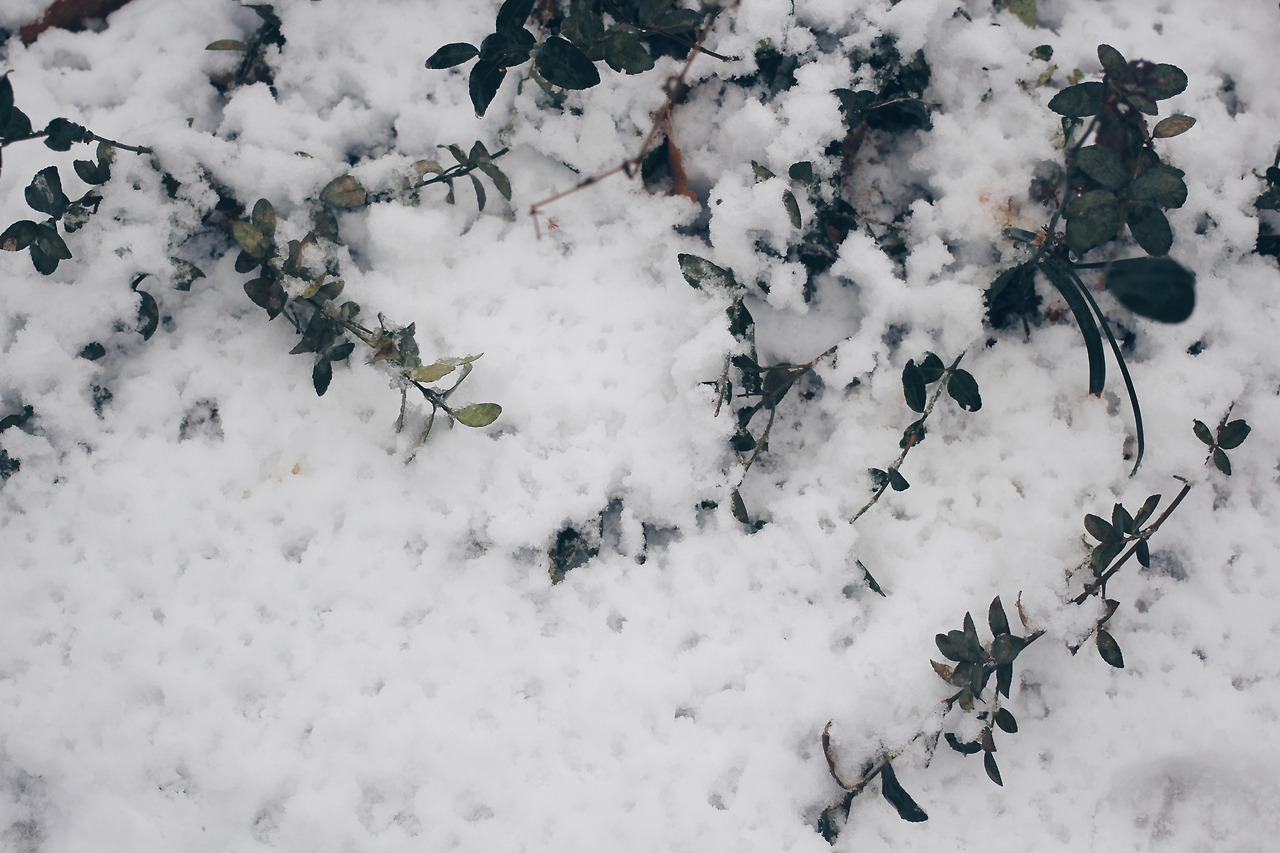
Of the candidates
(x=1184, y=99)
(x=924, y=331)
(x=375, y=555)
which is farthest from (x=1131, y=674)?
(x=375, y=555)

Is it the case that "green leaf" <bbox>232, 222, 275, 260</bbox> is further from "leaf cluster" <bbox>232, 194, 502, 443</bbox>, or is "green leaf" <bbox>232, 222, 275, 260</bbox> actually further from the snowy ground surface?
the snowy ground surface

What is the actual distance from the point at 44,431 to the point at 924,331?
5.82ft

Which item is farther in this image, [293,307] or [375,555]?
[293,307]

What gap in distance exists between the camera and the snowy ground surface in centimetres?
141

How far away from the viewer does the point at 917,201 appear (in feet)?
5.29

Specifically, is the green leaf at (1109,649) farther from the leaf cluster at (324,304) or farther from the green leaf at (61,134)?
the green leaf at (61,134)

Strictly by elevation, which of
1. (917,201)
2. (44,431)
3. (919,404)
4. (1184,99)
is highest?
(1184,99)

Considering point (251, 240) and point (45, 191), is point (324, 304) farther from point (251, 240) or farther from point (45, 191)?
point (45, 191)

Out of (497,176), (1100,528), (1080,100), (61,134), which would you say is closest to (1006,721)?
(1100,528)

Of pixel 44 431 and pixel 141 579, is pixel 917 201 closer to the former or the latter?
pixel 141 579

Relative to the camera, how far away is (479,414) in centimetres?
145

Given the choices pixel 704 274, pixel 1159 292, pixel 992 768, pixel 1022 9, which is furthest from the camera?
pixel 1022 9

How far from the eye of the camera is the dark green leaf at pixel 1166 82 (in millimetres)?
1382

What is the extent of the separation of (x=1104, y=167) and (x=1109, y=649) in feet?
2.88
